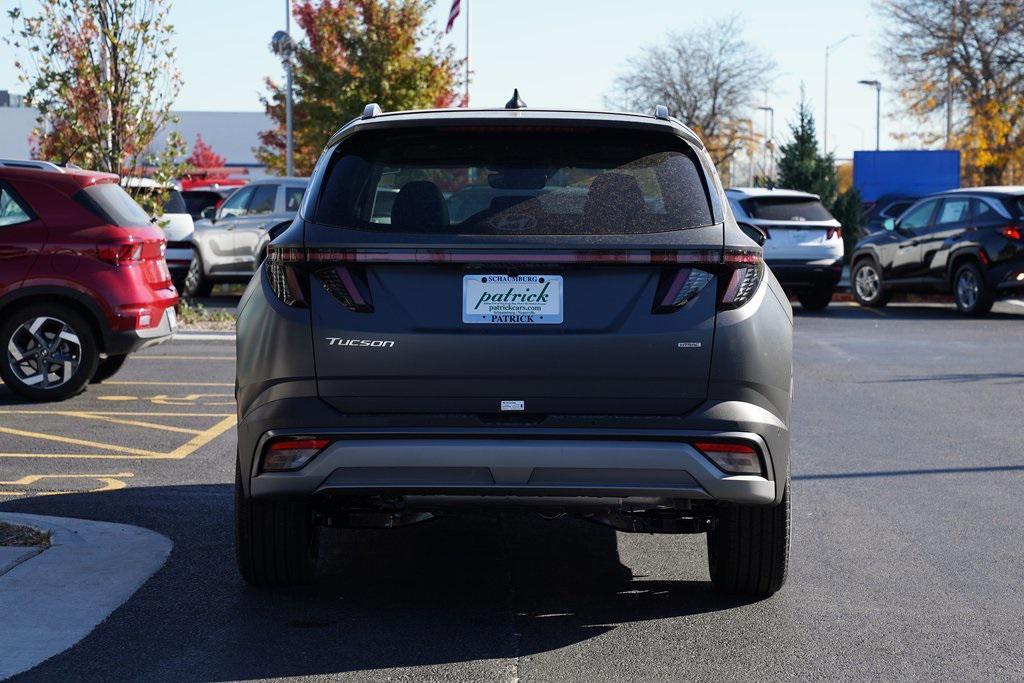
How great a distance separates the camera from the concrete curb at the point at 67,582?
5035mm

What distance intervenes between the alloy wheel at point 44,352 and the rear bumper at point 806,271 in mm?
11822

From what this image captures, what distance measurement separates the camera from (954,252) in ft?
69.0

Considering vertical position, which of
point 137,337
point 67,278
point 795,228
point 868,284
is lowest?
point 868,284

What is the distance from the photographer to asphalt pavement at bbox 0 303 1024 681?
4.90 metres

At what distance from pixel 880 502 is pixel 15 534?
13.9ft

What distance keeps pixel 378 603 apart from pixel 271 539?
18.4 inches

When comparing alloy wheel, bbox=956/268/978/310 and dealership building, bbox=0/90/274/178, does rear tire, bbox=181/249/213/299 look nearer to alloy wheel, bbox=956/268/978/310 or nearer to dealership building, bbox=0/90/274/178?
alloy wheel, bbox=956/268/978/310

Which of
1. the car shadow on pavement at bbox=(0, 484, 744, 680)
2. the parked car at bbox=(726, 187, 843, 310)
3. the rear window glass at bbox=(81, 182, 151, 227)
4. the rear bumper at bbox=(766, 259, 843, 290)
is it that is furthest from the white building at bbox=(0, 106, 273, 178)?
the car shadow on pavement at bbox=(0, 484, 744, 680)

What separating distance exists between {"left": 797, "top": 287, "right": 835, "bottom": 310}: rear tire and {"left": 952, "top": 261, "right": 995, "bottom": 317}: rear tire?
180 cm

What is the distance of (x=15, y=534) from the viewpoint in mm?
6438

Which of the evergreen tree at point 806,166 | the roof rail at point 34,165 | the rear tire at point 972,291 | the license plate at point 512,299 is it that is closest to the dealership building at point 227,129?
the evergreen tree at point 806,166

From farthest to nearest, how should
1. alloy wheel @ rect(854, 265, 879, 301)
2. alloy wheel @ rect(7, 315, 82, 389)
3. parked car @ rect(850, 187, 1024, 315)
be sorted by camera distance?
alloy wheel @ rect(854, 265, 879, 301), parked car @ rect(850, 187, 1024, 315), alloy wheel @ rect(7, 315, 82, 389)

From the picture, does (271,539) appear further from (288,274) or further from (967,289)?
(967,289)

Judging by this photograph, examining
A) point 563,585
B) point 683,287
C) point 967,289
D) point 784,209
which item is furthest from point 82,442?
point 967,289
